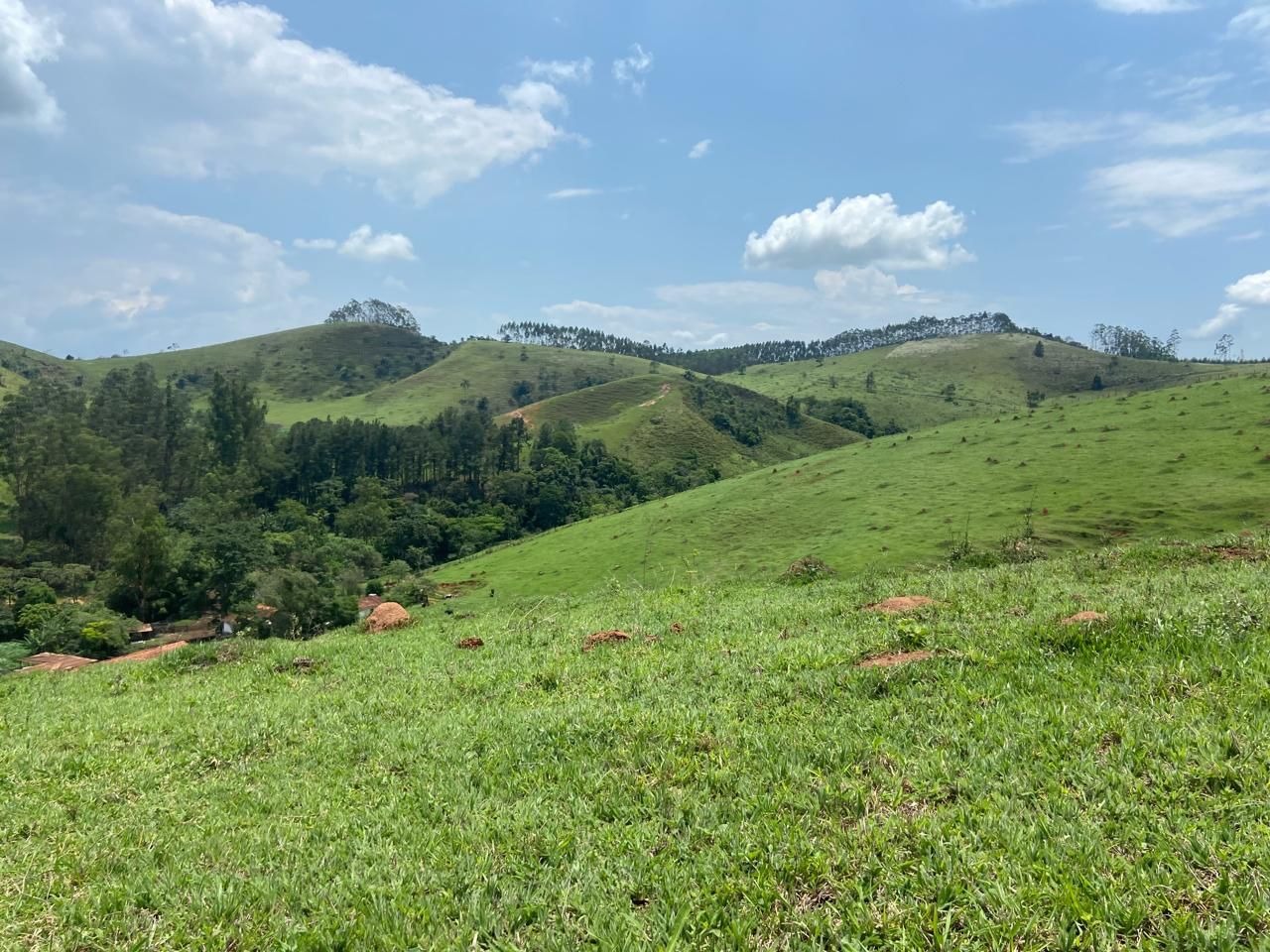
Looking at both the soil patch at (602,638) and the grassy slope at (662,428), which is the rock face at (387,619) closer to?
the soil patch at (602,638)

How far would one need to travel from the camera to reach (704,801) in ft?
21.7

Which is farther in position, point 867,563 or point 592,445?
Answer: point 592,445

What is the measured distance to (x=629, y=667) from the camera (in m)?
12.2

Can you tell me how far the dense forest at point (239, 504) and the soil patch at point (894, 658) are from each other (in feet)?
149

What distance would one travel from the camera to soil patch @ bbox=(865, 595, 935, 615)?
551 inches

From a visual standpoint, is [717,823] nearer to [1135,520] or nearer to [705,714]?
[705,714]

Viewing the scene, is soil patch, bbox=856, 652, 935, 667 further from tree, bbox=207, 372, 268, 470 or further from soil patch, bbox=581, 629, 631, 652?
tree, bbox=207, 372, 268, 470

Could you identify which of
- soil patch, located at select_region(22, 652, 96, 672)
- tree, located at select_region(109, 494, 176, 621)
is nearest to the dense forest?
tree, located at select_region(109, 494, 176, 621)

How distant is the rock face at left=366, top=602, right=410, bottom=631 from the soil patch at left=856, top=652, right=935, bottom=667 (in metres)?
14.8

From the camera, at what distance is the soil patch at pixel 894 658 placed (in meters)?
10.0

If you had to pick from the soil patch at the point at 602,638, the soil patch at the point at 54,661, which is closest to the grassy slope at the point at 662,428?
the soil patch at the point at 54,661

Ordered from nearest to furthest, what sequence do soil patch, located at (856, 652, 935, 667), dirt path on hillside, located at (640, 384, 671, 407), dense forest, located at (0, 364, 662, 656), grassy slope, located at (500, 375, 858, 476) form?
soil patch, located at (856, 652, 935, 667), dense forest, located at (0, 364, 662, 656), grassy slope, located at (500, 375, 858, 476), dirt path on hillside, located at (640, 384, 671, 407)

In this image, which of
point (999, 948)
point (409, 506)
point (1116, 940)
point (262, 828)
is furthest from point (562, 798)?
point (409, 506)

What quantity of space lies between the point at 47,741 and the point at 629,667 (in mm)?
9266
